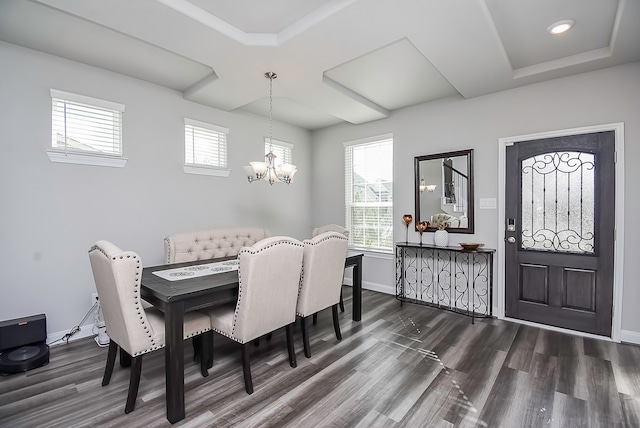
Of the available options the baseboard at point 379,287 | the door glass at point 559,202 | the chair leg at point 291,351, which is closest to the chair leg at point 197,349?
the chair leg at point 291,351

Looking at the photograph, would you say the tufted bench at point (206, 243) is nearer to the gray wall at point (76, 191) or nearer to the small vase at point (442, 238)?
the gray wall at point (76, 191)

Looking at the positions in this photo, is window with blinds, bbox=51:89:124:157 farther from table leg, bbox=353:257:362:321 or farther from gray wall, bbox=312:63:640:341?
gray wall, bbox=312:63:640:341

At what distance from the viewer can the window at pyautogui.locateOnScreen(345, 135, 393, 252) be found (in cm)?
464

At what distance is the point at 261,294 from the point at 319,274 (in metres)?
0.69

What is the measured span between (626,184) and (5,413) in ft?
17.4

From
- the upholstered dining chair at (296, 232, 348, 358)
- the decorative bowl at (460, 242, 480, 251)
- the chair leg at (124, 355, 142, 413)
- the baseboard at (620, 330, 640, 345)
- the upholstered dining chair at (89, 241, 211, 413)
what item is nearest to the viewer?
the upholstered dining chair at (89, 241, 211, 413)

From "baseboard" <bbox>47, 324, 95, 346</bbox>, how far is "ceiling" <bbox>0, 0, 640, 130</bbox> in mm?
2698

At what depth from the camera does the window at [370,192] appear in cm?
464

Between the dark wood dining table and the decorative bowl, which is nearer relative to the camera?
the dark wood dining table

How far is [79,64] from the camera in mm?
2957

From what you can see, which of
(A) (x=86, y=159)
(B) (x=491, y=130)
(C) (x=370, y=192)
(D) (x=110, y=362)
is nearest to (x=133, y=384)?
(D) (x=110, y=362)

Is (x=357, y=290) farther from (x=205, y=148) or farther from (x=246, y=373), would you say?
(x=205, y=148)

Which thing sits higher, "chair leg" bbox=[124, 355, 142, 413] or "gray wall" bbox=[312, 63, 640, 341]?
"gray wall" bbox=[312, 63, 640, 341]

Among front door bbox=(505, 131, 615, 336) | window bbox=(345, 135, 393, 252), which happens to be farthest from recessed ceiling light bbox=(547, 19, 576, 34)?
window bbox=(345, 135, 393, 252)
